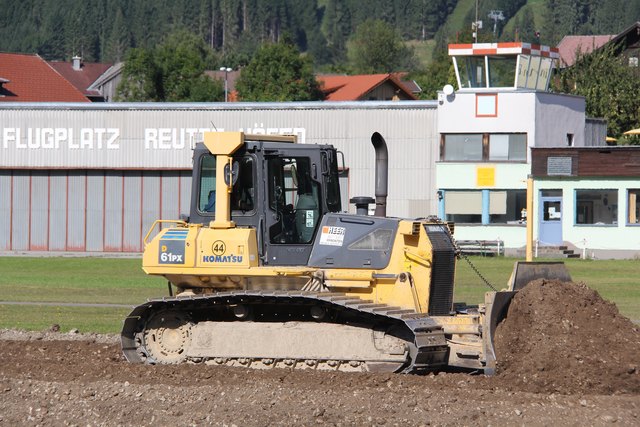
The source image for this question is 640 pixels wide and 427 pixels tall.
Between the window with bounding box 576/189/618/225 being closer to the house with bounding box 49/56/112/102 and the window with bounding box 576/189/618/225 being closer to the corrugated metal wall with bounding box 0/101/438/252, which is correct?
the corrugated metal wall with bounding box 0/101/438/252

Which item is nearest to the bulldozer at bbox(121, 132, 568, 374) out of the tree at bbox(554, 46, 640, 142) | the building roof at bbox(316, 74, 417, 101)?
the tree at bbox(554, 46, 640, 142)

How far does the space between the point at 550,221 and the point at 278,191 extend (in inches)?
1480

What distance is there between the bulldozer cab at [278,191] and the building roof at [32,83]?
80468 millimetres

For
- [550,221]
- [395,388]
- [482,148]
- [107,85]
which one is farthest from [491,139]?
[107,85]

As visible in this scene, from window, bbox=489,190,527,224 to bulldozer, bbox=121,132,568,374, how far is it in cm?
3653

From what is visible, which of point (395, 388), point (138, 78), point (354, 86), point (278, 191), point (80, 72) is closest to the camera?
point (395, 388)

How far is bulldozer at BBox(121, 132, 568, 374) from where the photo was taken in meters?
17.1

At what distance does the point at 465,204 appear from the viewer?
54.4 m

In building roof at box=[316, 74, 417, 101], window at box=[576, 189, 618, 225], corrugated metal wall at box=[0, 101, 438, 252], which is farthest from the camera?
building roof at box=[316, 74, 417, 101]

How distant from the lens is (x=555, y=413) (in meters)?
14.0

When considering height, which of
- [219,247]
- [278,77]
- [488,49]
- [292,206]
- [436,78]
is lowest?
[219,247]

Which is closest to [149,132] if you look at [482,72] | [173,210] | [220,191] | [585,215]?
[173,210]

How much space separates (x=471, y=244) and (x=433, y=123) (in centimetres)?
565

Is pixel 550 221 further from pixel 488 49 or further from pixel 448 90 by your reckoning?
pixel 488 49
